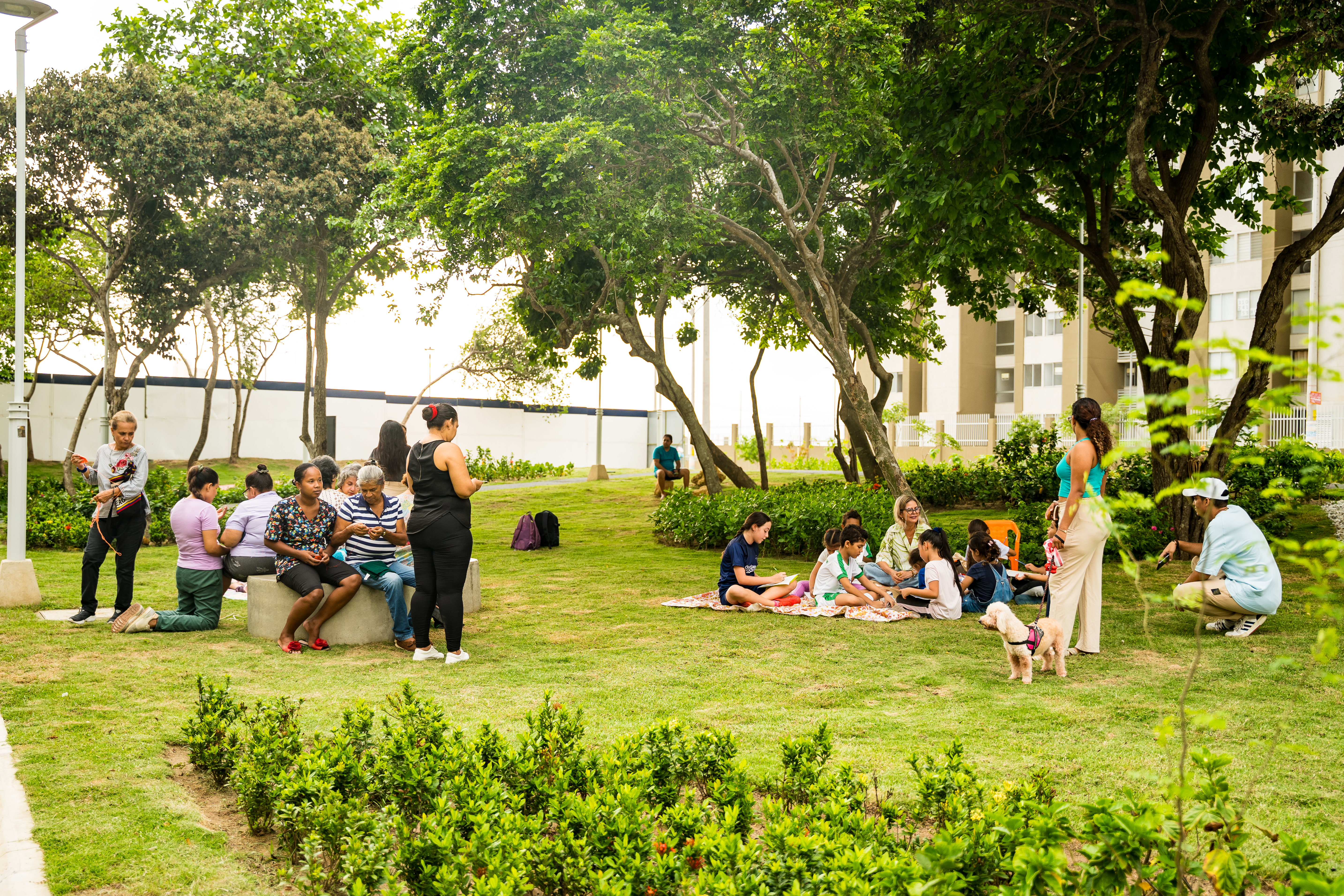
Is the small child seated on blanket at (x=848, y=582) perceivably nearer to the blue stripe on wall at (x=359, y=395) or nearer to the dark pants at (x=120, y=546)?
the dark pants at (x=120, y=546)

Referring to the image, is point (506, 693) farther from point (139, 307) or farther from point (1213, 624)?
point (139, 307)

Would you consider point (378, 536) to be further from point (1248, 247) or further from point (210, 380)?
point (1248, 247)

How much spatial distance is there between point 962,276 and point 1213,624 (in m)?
9.12

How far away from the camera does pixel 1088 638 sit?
7398mm

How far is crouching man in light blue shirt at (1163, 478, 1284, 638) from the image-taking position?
730cm

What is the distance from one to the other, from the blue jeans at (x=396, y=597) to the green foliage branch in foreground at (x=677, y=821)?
3.18 meters

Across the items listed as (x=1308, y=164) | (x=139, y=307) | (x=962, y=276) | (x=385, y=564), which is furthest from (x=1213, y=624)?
(x=139, y=307)

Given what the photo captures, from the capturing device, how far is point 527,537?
51.3 feet

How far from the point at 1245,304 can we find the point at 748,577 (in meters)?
33.0

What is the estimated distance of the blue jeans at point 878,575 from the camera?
9805mm

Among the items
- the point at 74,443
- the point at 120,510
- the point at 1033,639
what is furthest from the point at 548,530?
the point at 74,443

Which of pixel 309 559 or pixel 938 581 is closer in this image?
pixel 309 559

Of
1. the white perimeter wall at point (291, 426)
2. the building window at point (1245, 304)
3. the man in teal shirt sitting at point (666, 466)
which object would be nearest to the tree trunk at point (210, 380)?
the white perimeter wall at point (291, 426)

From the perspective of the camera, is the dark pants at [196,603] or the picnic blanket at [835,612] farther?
the picnic blanket at [835,612]
